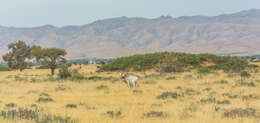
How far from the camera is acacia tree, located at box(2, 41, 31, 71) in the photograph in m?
54.8

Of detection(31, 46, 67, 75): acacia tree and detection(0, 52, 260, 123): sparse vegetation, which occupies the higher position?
detection(31, 46, 67, 75): acacia tree

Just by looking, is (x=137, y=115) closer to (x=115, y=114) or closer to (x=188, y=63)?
(x=115, y=114)

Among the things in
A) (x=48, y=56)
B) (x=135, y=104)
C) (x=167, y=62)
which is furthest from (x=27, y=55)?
(x=135, y=104)

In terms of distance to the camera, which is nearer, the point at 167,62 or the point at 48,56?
the point at 48,56

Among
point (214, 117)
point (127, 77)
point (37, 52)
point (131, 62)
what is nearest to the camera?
point (214, 117)

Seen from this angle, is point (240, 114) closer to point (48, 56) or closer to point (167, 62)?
point (48, 56)

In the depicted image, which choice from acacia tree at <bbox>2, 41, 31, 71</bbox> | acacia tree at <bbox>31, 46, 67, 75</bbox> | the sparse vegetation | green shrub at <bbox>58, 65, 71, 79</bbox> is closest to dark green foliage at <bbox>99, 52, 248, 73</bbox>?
acacia tree at <bbox>31, 46, 67, 75</bbox>

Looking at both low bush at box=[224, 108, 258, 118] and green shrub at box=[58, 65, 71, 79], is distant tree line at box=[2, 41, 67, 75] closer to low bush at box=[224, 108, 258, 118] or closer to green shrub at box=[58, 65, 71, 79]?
green shrub at box=[58, 65, 71, 79]

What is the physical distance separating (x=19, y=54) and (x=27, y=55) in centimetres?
153

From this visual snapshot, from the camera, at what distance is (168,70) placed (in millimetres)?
42531

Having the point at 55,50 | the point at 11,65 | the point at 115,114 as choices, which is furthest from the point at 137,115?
the point at 11,65

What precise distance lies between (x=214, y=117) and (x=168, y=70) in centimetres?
3410

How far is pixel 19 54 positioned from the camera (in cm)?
5534

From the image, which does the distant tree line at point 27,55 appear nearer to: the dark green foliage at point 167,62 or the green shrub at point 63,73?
the green shrub at point 63,73
